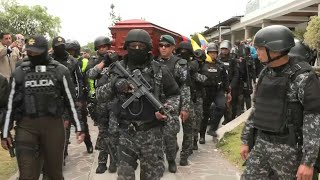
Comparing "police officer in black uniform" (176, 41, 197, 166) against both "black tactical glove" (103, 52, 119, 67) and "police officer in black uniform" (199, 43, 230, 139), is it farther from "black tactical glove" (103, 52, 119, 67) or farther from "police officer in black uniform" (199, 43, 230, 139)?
"black tactical glove" (103, 52, 119, 67)

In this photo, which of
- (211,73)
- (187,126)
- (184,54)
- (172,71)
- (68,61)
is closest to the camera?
(172,71)

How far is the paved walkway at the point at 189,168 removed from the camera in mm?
5915

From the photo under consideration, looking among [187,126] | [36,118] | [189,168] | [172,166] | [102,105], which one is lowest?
[189,168]

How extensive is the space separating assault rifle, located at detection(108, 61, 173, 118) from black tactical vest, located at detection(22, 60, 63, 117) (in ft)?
2.48

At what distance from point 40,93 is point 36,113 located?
0.69 feet

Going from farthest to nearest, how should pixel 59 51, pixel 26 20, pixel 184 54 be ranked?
pixel 26 20
pixel 184 54
pixel 59 51

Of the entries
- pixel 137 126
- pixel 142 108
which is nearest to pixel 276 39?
pixel 142 108

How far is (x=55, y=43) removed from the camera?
236 inches

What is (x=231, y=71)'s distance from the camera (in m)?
9.70

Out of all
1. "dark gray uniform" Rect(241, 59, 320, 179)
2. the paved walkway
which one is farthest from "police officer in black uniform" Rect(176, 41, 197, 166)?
"dark gray uniform" Rect(241, 59, 320, 179)

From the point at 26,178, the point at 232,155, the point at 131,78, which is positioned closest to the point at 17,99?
the point at 26,178

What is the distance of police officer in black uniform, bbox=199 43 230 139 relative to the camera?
24.7 feet

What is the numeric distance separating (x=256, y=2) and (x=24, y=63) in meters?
27.5

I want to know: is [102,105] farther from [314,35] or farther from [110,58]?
[314,35]
